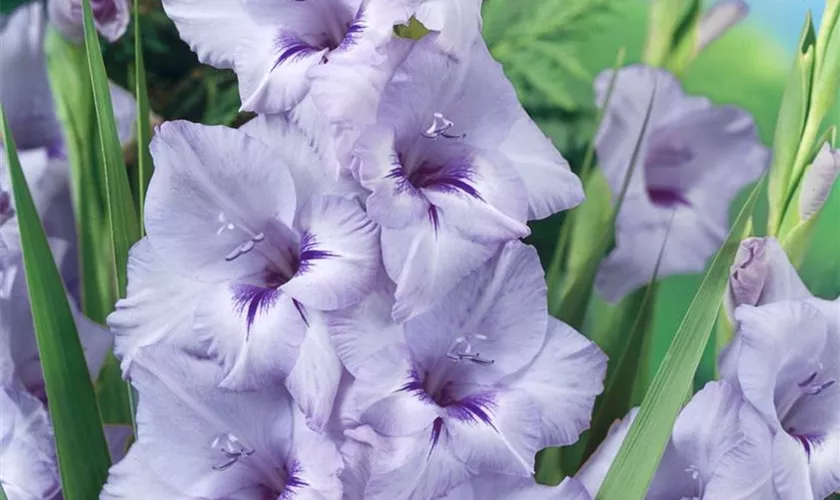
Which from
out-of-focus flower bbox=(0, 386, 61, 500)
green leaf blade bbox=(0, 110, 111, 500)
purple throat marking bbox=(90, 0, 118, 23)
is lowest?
out-of-focus flower bbox=(0, 386, 61, 500)

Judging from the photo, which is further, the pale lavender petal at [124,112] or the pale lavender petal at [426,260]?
the pale lavender petal at [124,112]

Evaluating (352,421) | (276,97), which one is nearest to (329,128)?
(276,97)

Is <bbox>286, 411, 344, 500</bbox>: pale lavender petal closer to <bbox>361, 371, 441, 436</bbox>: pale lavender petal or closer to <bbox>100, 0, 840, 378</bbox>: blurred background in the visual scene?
<bbox>361, 371, 441, 436</bbox>: pale lavender petal

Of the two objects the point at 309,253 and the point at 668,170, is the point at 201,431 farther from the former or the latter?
the point at 668,170

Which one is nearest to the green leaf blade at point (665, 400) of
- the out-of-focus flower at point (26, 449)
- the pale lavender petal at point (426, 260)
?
the pale lavender petal at point (426, 260)

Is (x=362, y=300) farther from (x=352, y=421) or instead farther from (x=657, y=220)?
(x=657, y=220)

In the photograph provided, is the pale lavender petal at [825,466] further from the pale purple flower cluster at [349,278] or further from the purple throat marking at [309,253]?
the purple throat marking at [309,253]

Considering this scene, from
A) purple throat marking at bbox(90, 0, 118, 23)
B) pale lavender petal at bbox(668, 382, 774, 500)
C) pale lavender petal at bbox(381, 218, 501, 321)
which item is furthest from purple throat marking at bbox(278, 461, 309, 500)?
purple throat marking at bbox(90, 0, 118, 23)
